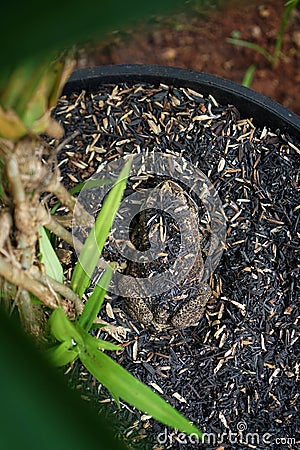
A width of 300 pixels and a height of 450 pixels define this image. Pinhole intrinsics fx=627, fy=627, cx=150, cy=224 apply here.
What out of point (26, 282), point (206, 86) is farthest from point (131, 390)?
point (206, 86)

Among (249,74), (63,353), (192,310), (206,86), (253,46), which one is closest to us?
(63,353)

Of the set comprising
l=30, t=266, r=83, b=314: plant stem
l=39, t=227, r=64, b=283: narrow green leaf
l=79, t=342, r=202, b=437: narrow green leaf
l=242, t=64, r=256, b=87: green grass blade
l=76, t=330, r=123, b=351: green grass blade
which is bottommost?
l=79, t=342, r=202, b=437: narrow green leaf

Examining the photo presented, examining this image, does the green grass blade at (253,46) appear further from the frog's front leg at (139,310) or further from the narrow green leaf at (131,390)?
the narrow green leaf at (131,390)

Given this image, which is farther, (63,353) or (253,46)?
(253,46)

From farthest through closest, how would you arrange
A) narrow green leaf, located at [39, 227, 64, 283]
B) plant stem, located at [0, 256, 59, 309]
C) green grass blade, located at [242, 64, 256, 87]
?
green grass blade, located at [242, 64, 256, 87] → narrow green leaf, located at [39, 227, 64, 283] → plant stem, located at [0, 256, 59, 309]

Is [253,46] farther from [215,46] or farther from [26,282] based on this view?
[26,282]

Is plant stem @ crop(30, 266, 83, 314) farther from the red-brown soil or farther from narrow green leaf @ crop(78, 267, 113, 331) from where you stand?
the red-brown soil

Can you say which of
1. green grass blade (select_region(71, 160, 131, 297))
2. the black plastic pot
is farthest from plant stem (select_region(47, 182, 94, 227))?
the black plastic pot
